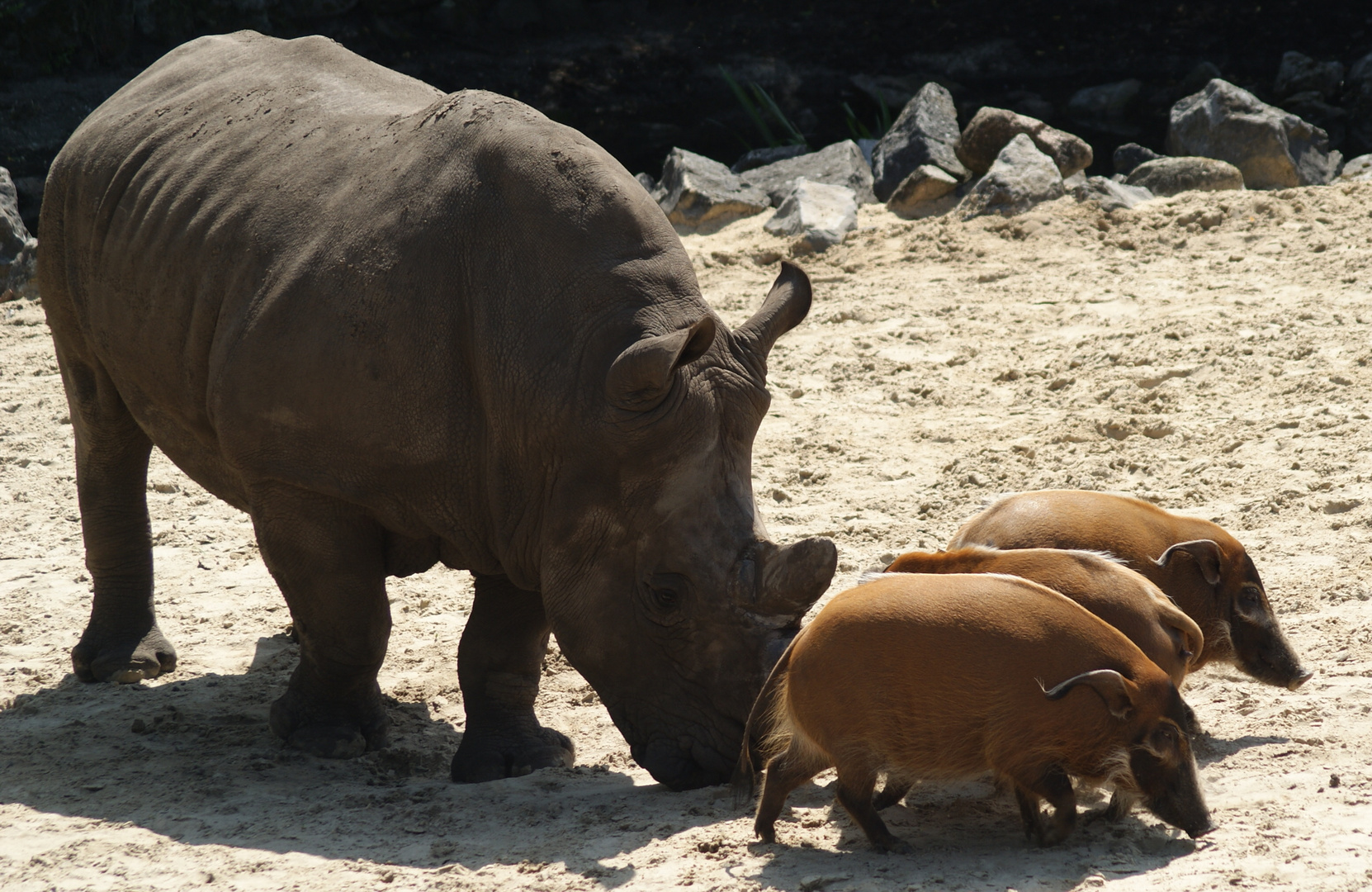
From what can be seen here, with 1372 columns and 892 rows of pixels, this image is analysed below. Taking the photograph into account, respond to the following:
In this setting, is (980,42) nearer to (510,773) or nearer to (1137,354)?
(1137,354)

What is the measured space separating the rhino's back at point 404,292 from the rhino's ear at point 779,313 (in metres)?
0.19

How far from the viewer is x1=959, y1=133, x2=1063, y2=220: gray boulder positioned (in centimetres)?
972

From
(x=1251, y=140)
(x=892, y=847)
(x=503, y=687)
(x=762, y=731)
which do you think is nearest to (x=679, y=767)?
(x=762, y=731)

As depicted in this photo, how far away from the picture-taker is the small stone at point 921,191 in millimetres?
10188

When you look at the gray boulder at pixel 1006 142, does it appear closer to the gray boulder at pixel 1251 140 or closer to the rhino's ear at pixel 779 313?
the gray boulder at pixel 1251 140

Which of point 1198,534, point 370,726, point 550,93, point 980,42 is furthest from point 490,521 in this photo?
point 980,42

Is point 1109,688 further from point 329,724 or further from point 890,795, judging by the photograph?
point 329,724

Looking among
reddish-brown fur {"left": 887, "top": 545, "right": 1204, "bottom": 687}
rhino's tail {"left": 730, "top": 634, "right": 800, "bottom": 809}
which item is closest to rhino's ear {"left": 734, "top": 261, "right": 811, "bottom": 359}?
reddish-brown fur {"left": 887, "top": 545, "right": 1204, "bottom": 687}

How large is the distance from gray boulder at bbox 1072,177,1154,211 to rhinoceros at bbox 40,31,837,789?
19.6 ft

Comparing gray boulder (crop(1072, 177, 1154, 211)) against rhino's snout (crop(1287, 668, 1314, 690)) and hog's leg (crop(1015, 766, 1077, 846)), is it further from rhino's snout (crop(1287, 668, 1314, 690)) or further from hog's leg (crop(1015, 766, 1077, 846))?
hog's leg (crop(1015, 766, 1077, 846))

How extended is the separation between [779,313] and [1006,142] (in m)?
6.85

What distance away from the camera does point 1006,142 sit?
10445 millimetres

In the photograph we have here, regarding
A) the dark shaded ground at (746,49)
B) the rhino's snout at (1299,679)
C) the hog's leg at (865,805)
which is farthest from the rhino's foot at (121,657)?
the dark shaded ground at (746,49)

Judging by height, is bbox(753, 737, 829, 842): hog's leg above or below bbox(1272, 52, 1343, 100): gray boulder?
below
